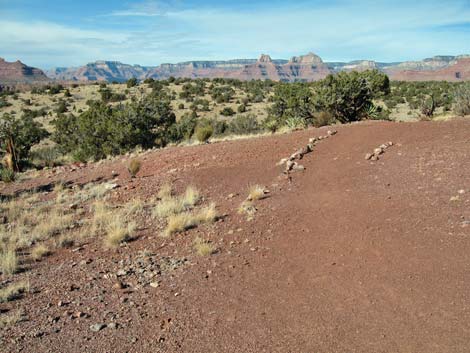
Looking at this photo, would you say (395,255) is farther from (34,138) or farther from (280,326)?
(34,138)

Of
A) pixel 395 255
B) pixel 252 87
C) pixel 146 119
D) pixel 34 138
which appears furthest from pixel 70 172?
pixel 252 87

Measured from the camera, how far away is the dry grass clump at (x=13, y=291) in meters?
→ 5.26

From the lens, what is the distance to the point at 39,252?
7.05m

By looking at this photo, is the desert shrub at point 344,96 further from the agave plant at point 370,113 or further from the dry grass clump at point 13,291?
the dry grass clump at point 13,291

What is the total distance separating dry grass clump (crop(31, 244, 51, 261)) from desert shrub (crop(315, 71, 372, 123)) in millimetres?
13384

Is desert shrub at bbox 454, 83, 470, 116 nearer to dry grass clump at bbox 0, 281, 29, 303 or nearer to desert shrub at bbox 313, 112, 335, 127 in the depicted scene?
desert shrub at bbox 313, 112, 335, 127

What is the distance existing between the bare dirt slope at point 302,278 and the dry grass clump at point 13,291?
6.8 inches

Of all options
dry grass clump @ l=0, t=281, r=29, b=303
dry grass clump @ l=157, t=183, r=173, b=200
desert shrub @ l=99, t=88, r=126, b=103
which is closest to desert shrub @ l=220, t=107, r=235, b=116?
desert shrub @ l=99, t=88, r=126, b=103

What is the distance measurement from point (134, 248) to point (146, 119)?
15.0 metres

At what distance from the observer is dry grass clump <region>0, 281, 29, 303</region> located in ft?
17.3

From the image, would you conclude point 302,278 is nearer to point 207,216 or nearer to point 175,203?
point 207,216

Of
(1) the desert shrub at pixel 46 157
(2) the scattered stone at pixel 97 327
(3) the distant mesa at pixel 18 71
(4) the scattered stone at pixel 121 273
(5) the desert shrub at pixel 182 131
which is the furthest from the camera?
(3) the distant mesa at pixel 18 71

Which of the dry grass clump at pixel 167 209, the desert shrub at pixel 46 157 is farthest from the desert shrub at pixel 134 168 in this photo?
the desert shrub at pixel 46 157

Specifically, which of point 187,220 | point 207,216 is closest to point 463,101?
point 207,216
